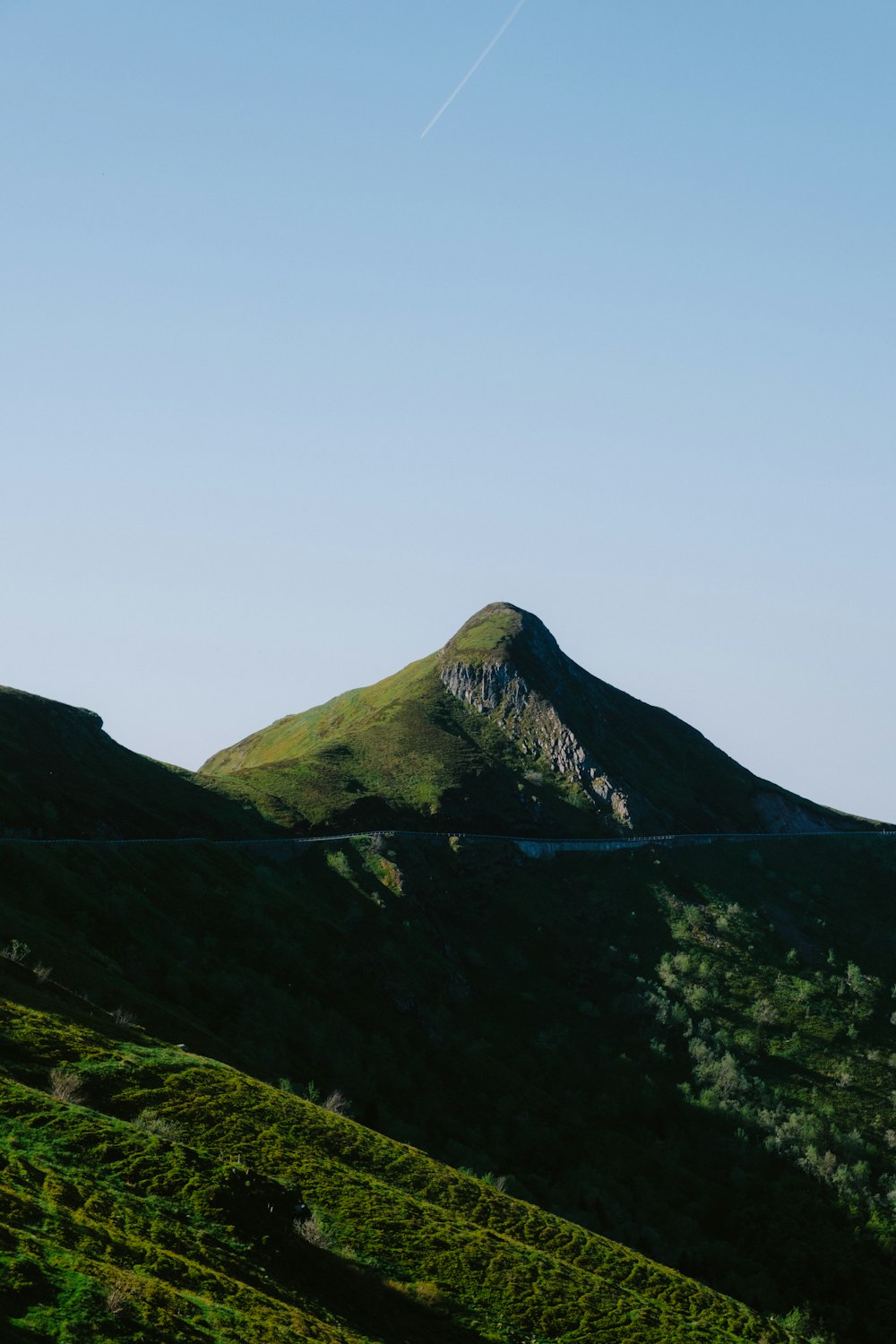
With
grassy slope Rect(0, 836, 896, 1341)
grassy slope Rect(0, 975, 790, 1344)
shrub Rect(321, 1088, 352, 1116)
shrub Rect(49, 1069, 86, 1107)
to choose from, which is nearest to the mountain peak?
grassy slope Rect(0, 836, 896, 1341)

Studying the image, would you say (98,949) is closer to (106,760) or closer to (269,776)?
(106,760)

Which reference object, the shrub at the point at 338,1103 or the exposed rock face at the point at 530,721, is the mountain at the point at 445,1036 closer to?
the exposed rock face at the point at 530,721

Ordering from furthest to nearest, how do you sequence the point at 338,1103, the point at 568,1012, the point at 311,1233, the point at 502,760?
1. the point at 502,760
2. the point at 568,1012
3. the point at 338,1103
4. the point at 311,1233

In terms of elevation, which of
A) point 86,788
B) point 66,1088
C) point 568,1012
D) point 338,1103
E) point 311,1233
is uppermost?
point 86,788

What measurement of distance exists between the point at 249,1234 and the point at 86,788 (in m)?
58.1

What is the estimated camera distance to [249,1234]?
842 inches

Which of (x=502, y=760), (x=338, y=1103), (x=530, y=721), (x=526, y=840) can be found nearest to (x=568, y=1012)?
(x=526, y=840)

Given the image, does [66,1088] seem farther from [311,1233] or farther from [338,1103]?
[338,1103]

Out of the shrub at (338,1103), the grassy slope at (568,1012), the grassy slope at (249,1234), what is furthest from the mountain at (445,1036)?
the shrub at (338,1103)

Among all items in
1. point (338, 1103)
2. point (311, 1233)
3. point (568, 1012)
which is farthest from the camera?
point (568, 1012)

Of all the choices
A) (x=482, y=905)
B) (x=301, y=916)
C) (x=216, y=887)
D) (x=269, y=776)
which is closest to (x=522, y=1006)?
(x=482, y=905)

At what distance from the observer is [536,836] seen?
102 metres

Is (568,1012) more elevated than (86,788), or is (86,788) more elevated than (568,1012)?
(86,788)

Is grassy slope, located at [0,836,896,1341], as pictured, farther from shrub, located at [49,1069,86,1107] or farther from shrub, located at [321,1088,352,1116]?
shrub, located at [49,1069,86,1107]
